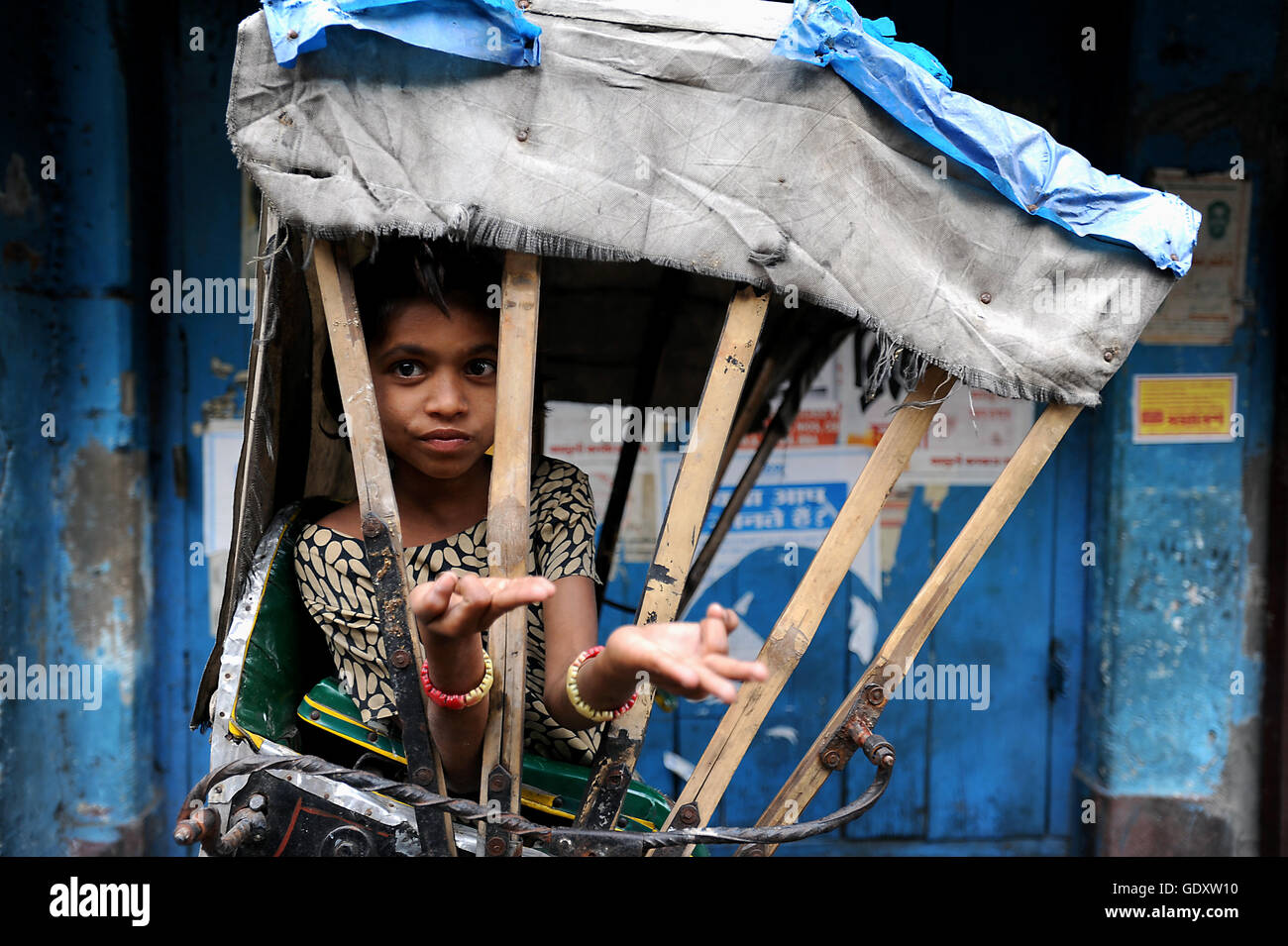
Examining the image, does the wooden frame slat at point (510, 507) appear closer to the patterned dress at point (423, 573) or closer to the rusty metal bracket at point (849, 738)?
the patterned dress at point (423, 573)

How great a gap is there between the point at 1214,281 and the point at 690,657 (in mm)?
2940

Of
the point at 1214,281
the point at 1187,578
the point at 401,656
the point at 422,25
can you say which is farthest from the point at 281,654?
the point at 1214,281

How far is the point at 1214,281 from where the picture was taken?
2.99 meters

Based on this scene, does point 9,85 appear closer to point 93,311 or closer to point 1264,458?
point 93,311

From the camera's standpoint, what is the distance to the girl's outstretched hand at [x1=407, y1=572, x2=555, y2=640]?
105cm

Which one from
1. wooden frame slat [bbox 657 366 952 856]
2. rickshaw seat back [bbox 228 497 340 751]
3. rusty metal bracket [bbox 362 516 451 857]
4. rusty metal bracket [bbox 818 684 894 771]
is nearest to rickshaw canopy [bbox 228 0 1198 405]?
Answer: wooden frame slat [bbox 657 366 952 856]

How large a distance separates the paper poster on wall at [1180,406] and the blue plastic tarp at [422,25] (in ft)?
8.85

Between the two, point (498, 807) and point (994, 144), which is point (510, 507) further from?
point (994, 144)

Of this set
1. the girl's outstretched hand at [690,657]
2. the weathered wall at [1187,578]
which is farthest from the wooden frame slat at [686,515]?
the weathered wall at [1187,578]

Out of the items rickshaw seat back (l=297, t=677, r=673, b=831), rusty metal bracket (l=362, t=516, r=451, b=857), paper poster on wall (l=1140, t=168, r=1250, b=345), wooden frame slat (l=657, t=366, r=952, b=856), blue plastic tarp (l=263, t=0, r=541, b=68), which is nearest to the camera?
blue plastic tarp (l=263, t=0, r=541, b=68)

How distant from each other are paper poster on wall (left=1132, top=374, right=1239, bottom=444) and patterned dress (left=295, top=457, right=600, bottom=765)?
7.77 feet

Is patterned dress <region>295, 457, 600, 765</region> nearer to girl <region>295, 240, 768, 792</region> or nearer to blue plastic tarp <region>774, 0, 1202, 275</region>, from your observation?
girl <region>295, 240, 768, 792</region>

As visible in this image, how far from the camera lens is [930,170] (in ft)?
4.11

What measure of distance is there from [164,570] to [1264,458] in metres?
4.08
